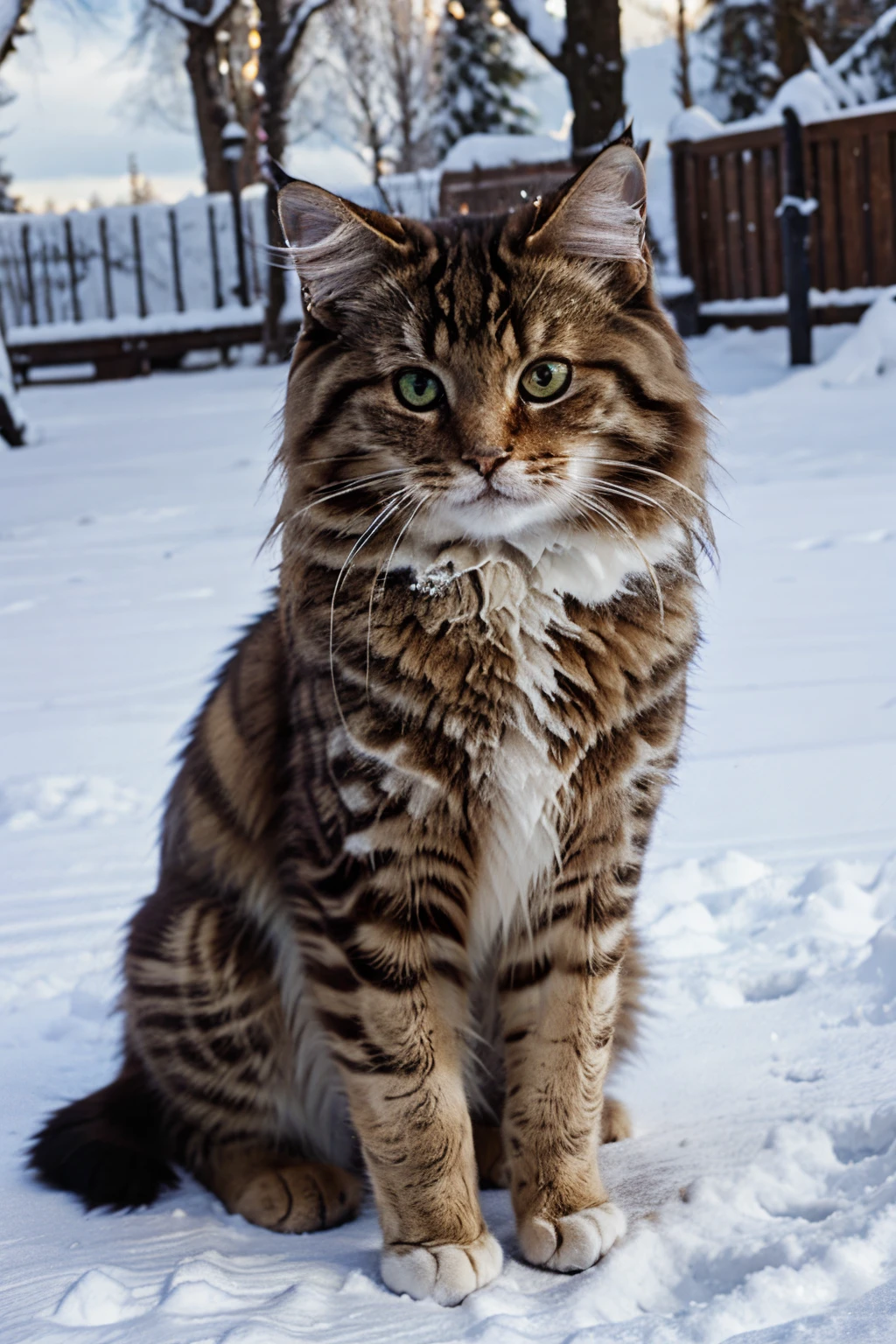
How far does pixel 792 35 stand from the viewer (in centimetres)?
1855

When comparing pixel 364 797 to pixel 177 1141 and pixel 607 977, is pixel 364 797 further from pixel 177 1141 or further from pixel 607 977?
pixel 177 1141

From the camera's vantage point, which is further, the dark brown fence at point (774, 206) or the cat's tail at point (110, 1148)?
the dark brown fence at point (774, 206)

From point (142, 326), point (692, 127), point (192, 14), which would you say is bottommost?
point (142, 326)

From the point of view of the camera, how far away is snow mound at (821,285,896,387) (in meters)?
7.88

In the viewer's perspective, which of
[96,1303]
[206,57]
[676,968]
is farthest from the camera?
[206,57]

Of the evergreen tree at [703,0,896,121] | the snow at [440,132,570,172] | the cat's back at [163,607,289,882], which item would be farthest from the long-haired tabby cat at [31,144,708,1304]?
the evergreen tree at [703,0,896,121]

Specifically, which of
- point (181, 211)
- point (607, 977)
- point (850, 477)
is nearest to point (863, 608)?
point (850, 477)

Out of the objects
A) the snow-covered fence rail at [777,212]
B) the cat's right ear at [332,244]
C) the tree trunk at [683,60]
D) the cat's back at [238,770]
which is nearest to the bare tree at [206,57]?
the snow-covered fence rail at [777,212]

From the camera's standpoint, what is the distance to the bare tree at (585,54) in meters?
9.79

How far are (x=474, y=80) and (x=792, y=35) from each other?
962 centimetres

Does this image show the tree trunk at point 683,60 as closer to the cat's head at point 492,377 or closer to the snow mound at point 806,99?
the snow mound at point 806,99

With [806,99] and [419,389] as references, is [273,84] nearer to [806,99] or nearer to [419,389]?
[806,99]

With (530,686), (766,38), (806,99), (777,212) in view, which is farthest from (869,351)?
(766,38)

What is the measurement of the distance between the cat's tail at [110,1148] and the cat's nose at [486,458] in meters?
1.19
